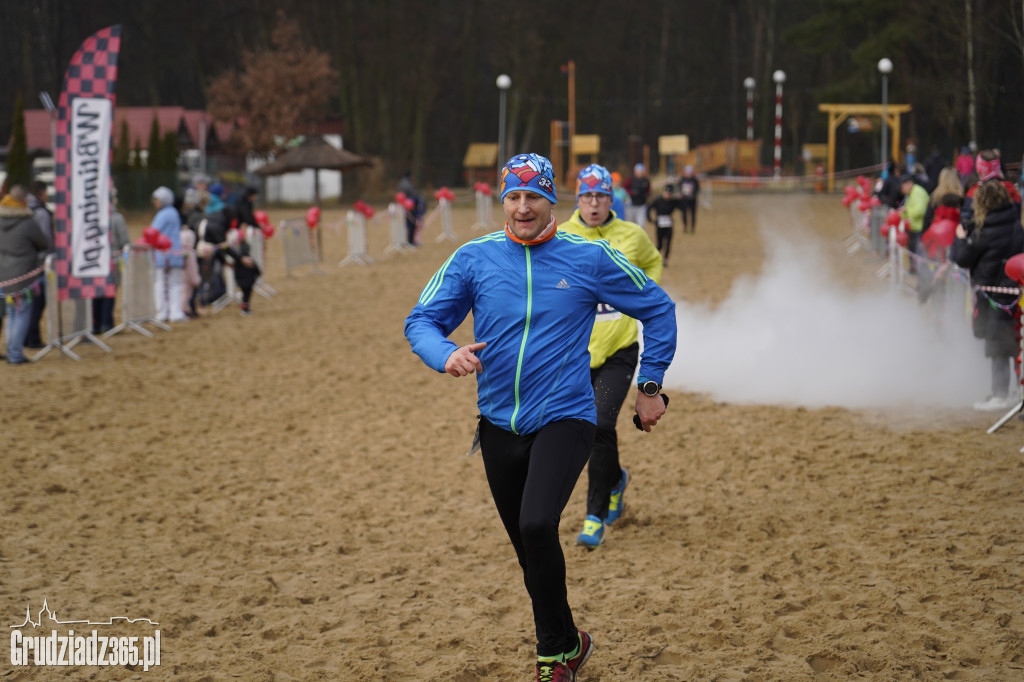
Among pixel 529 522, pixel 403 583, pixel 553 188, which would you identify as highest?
pixel 553 188

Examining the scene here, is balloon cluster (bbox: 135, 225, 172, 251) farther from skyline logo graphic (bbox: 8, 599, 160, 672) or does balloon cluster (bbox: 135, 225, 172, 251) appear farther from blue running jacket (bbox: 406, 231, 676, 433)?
blue running jacket (bbox: 406, 231, 676, 433)

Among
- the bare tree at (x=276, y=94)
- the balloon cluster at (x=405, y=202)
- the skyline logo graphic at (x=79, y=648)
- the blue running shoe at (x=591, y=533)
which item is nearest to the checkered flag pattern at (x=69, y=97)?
the skyline logo graphic at (x=79, y=648)

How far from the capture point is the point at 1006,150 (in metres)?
14.7

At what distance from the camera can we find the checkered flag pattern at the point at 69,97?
41.0 ft

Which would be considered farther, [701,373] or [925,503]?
[701,373]

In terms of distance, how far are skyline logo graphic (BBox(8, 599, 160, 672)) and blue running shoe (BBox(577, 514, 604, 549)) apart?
2.53m

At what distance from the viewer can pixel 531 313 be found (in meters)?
4.30

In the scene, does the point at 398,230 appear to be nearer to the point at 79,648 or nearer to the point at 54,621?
the point at 54,621

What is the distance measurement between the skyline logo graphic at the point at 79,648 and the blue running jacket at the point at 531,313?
2.18m

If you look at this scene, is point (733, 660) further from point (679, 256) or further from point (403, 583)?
point (679, 256)

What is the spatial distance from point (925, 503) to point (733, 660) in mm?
2921

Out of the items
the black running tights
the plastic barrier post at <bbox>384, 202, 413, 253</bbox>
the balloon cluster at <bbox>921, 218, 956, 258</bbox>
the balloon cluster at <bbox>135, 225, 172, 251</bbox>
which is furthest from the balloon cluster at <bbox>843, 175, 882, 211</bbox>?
the black running tights

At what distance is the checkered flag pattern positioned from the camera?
41.0 ft

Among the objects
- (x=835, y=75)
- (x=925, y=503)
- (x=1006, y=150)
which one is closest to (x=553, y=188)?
(x=925, y=503)
